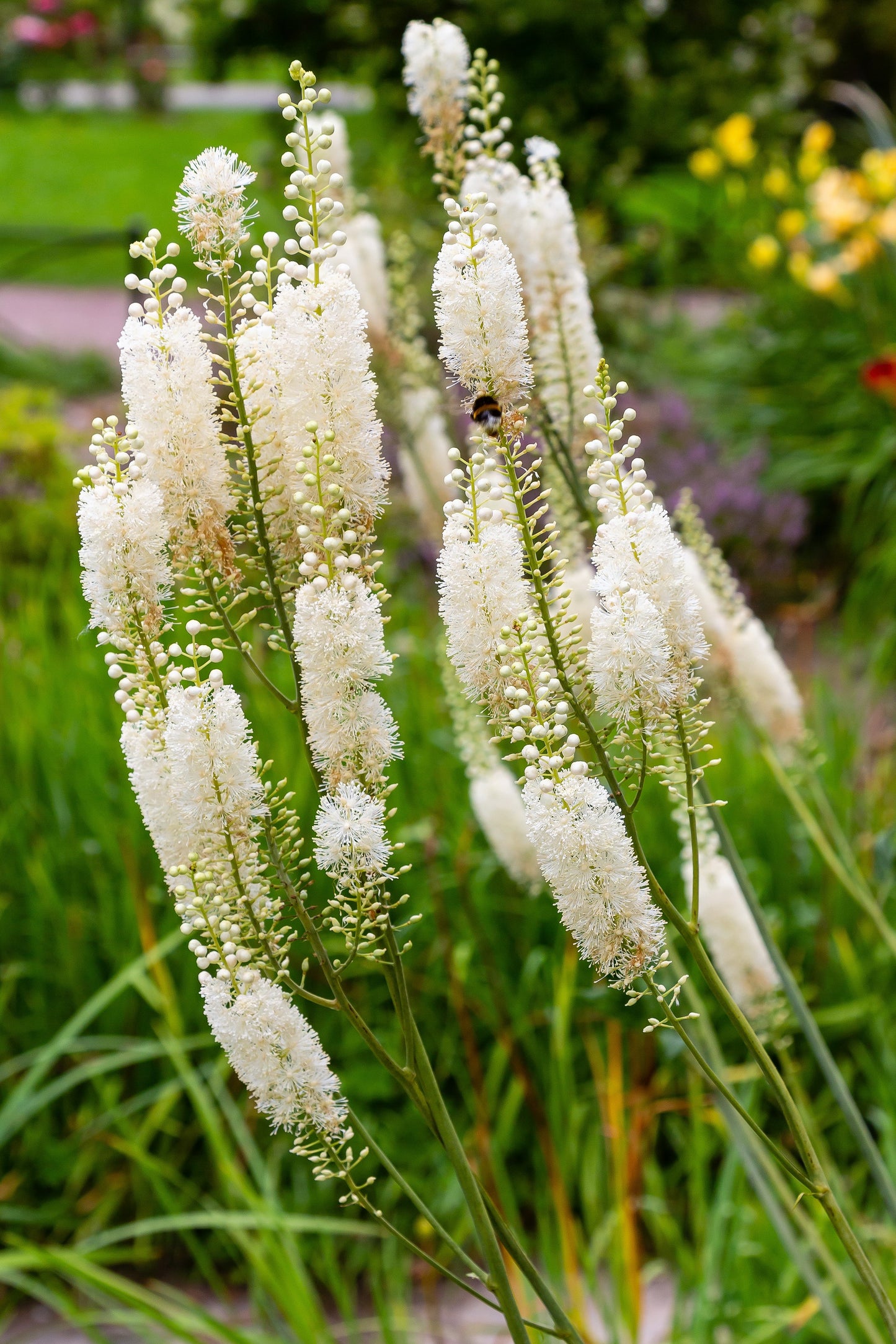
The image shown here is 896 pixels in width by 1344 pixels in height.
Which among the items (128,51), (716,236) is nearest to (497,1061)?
(716,236)

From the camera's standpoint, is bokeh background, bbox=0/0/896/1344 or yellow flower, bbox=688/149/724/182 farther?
yellow flower, bbox=688/149/724/182

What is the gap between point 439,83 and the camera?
1577mm

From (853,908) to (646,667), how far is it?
259cm

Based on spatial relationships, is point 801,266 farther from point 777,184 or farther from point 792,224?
point 777,184

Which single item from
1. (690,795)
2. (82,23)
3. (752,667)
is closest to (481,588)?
(690,795)

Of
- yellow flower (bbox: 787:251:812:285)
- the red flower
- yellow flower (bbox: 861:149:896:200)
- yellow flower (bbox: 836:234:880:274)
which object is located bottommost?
the red flower

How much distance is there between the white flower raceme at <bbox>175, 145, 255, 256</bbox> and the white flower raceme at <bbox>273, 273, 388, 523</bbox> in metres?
0.06

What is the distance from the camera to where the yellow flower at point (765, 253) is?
7.54m

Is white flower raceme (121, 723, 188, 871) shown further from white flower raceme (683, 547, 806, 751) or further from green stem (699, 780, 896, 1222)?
white flower raceme (683, 547, 806, 751)

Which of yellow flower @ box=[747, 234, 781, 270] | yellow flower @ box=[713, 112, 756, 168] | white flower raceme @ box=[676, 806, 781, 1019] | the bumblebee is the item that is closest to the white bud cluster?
the bumblebee

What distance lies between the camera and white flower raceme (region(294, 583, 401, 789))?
908 millimetres

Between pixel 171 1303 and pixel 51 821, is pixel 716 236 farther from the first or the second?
pixel 171 1303

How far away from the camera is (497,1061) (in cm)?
283

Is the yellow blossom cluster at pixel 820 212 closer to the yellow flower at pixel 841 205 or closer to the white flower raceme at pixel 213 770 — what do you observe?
the yellow flower at pixel 841 205
